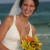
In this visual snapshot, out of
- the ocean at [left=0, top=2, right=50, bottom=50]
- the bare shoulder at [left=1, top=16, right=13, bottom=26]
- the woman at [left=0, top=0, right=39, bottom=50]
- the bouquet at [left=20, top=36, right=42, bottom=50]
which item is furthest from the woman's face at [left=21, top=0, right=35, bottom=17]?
the ocean at [left=0, top=2, right=50, bottom=50]

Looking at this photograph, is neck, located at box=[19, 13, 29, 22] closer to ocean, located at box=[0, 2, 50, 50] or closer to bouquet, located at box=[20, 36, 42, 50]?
bouquet, located at box=[20, 36, 42, 50]

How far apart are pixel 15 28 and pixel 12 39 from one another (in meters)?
0.13

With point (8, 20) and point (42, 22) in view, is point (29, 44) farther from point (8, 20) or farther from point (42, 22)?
point (42, 22)

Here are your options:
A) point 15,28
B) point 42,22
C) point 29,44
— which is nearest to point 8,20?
point 15,28

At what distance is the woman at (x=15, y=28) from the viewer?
250cm

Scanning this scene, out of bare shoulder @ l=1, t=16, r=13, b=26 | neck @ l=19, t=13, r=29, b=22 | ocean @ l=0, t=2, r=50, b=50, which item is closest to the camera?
bare shoulder @ l=1, t=16, r=13, b=26

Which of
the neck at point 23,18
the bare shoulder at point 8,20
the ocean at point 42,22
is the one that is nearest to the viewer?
the bare shoulder at point 8,20

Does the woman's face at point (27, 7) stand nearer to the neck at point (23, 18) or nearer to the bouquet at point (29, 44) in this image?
the neck at point (23, 18)

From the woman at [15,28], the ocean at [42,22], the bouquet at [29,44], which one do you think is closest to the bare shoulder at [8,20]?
the woman at [15,28]

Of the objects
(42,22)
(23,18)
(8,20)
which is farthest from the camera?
(42,22)

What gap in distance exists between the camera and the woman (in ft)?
8.20

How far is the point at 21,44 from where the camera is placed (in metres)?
2.54

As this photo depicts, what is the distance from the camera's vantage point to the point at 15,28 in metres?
2.57

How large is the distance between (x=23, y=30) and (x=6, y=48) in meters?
0.37
